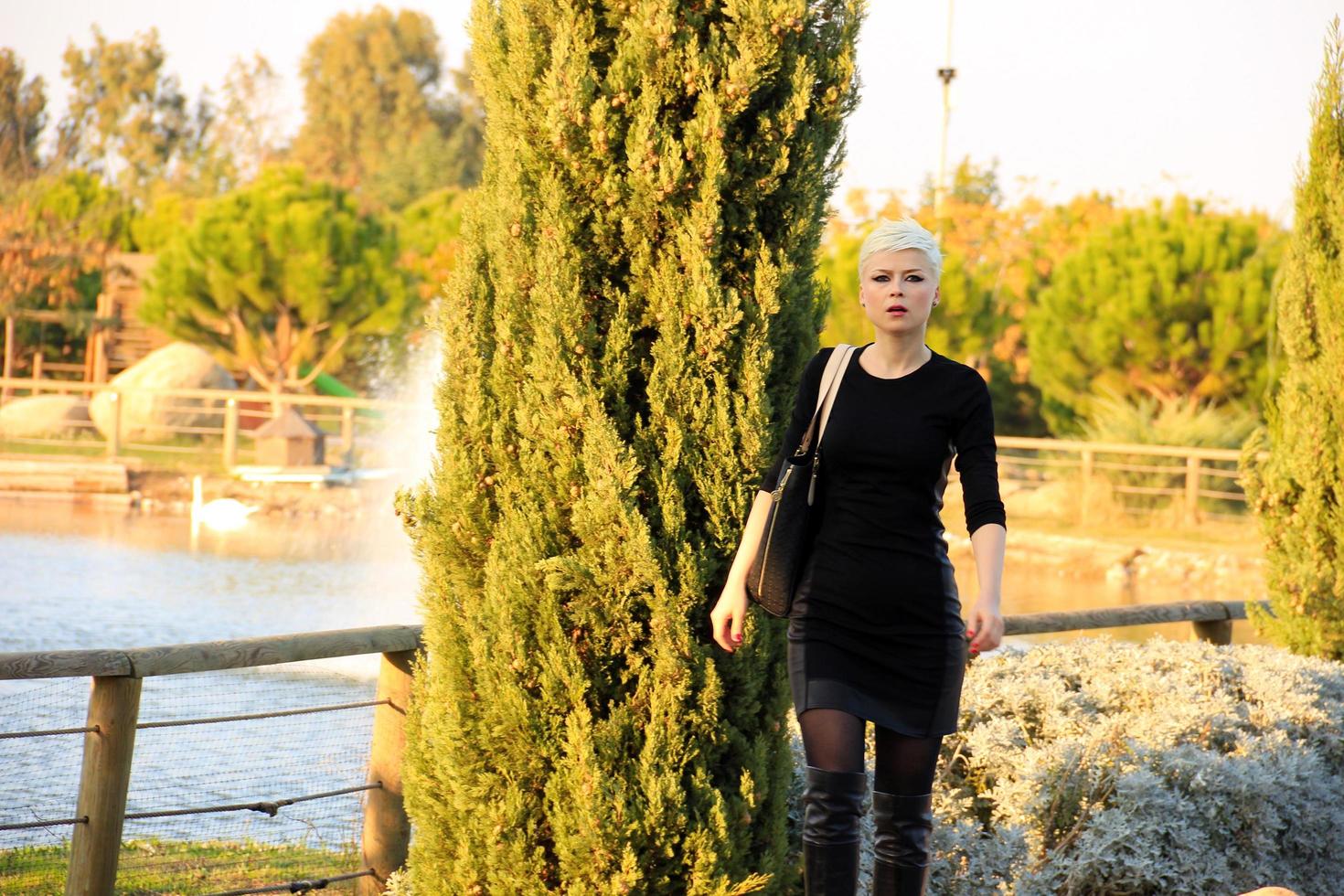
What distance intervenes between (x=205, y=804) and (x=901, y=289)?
3.60 metres

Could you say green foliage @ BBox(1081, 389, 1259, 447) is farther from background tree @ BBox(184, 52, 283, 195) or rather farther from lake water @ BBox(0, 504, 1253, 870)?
background tree @ BBox(184, 52, 283, 195)

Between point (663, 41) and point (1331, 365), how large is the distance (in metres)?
4.23

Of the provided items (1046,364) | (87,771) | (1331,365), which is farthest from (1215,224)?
(87,771)

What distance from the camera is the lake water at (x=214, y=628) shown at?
4992 millimetres

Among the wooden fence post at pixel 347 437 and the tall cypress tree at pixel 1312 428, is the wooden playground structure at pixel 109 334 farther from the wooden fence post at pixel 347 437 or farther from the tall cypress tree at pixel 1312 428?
the tall cypress tree at pixel 1312 428

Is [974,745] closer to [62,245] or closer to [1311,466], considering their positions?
[1311,466]

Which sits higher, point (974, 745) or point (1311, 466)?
point (1311, 466)

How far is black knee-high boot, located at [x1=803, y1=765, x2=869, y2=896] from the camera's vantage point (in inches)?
105

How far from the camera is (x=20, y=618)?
37.8 feet

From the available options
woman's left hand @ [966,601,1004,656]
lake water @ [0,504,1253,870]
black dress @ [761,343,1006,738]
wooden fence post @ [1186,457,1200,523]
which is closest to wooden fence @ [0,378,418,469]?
lake water @ [0,504,1253,870]

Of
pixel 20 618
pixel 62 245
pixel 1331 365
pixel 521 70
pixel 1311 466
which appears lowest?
pixel 20 618

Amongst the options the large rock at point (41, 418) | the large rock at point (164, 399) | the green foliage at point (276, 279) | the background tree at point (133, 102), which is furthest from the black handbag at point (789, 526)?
the background tree at point (133, 102)

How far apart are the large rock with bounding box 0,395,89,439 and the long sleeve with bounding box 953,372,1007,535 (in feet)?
81.4

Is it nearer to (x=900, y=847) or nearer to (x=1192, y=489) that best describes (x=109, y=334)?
(x=1192, y=489)
